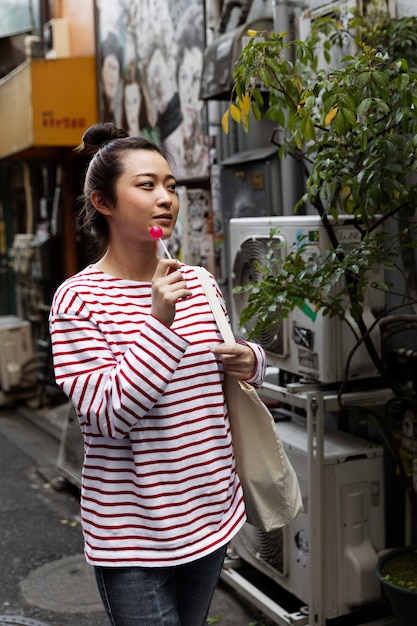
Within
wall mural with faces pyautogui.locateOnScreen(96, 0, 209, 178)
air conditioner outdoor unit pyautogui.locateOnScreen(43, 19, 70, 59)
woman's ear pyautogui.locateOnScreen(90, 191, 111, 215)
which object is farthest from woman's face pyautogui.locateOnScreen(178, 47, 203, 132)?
woman's ear pyautogui.locateOnScreen(90, 191, 111, 215)

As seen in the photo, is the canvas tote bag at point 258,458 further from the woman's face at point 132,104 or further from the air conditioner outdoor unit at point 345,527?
the woman's face at point 132,104

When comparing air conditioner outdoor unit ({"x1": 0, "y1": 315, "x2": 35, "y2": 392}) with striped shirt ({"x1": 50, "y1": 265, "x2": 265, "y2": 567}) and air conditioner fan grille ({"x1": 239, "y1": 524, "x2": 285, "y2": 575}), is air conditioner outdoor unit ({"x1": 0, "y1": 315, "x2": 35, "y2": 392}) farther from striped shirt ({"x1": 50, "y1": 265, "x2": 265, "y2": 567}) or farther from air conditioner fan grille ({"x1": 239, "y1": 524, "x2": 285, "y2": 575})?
striped shirt ({"x1": 50, "y1": 265, "x2": 265, "y2": 567})

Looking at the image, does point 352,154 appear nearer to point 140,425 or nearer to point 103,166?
point 103,166

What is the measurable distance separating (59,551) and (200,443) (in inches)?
139

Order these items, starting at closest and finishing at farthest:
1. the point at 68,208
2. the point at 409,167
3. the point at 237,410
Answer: the point at 237,410 → the point at 409,167 → the point at 68,208

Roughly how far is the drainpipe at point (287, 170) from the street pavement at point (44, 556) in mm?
2304

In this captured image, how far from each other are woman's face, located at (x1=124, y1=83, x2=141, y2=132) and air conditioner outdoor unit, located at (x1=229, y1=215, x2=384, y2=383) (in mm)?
4274

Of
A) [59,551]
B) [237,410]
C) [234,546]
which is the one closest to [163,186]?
[237,410]

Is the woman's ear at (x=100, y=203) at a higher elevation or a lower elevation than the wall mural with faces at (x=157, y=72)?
lower

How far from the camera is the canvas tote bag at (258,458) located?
2371 mm

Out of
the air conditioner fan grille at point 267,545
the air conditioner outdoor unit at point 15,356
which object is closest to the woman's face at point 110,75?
the air conditioner outdoor unit at point 15,356

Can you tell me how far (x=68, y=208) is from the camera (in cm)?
1033

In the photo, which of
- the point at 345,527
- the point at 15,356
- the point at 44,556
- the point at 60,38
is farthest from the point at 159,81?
the point at 345,527

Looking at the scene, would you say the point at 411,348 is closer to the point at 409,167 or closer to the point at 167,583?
the point at 409,167
